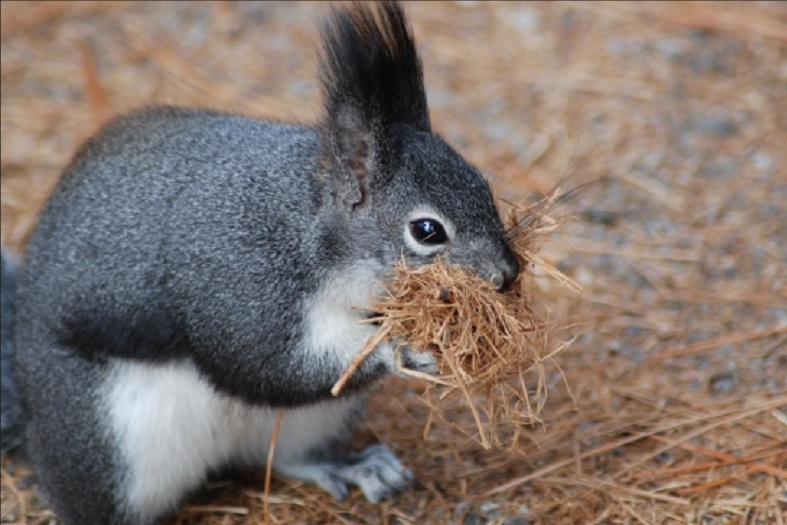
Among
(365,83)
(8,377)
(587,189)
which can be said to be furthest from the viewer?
(587,189)

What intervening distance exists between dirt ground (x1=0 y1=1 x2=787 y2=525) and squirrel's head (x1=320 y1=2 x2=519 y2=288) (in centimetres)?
45

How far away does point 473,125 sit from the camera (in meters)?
4.97

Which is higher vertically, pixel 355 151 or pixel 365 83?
pixel 365 83

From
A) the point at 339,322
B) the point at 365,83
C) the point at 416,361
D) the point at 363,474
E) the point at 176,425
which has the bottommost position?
the point at 363,474

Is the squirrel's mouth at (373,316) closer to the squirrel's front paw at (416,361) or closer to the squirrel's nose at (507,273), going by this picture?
the squirrel's front paw at (416,361)

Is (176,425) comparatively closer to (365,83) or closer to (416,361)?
(416,361)

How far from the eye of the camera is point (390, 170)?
2744 mm

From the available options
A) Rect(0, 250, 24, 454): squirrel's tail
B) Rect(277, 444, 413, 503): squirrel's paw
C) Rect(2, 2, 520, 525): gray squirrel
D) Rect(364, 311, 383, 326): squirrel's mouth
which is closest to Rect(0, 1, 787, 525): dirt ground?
Rect(277, 444, 413, 503): squirrel's paw

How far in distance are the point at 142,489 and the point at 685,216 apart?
241 cm

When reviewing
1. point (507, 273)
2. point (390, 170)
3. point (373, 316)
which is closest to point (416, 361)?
point (373, 316)

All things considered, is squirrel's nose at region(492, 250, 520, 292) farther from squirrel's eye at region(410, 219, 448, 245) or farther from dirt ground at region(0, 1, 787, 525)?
dirt ground at region(0, 1, 787, 525)

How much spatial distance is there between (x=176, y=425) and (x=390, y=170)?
91 centimetres

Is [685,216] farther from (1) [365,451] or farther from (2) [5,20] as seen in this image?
(2) [5,20]

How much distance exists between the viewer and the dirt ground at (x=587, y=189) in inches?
128
